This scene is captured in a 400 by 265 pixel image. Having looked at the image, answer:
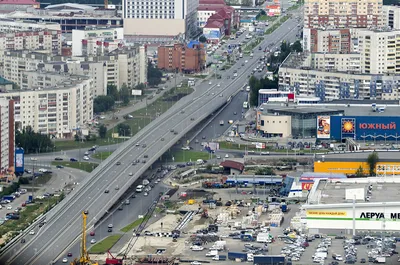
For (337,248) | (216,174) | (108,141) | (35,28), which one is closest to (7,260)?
(337,248)

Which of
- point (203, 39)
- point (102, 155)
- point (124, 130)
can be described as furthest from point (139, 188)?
point (203, 39)

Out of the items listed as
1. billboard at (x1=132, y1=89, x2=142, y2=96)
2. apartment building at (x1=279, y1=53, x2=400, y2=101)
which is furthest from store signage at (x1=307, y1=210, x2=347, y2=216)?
billboard at (x1=132, y1=89, x2=142, y2=96)

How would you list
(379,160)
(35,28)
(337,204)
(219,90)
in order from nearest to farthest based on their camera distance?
1. (337,204)
2. (379,160)
3. (219,90)
4. (35,28)

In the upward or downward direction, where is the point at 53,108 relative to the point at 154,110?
upward

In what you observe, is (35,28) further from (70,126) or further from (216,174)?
(216,174)

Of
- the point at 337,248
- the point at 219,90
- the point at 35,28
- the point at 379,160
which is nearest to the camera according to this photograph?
the point at 337,248

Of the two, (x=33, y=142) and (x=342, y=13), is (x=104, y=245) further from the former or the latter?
(x=342, y=13)
